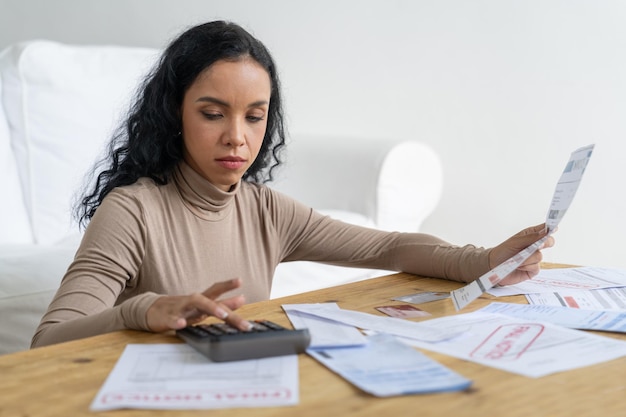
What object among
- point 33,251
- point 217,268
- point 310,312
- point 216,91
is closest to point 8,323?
point 33,251

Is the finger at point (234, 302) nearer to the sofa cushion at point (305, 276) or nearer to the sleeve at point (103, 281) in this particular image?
the sleeve at point (103, 281)

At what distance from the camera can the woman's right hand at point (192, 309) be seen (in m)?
0.94

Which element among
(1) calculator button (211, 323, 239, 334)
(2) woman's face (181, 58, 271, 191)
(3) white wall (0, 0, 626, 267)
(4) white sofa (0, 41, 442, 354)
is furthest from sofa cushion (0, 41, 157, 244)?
(1) calculator button (211, 323, 239, 334)

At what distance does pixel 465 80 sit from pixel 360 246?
1.25 m

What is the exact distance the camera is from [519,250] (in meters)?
1.31

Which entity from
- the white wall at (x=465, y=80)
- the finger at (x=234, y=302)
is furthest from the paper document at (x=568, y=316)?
the white wall at (x=465, y=80)

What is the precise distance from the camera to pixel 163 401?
75 centimetres

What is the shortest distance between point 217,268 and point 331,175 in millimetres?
1191

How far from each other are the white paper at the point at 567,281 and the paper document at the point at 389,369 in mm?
368

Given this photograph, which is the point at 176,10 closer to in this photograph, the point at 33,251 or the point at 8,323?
the point at 33,251

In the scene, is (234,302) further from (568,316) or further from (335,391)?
(568,316)

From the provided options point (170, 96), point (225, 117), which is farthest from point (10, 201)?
point (225, 117)

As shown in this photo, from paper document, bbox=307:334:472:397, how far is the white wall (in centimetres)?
164

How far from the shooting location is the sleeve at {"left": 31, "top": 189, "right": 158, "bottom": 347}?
103cm
